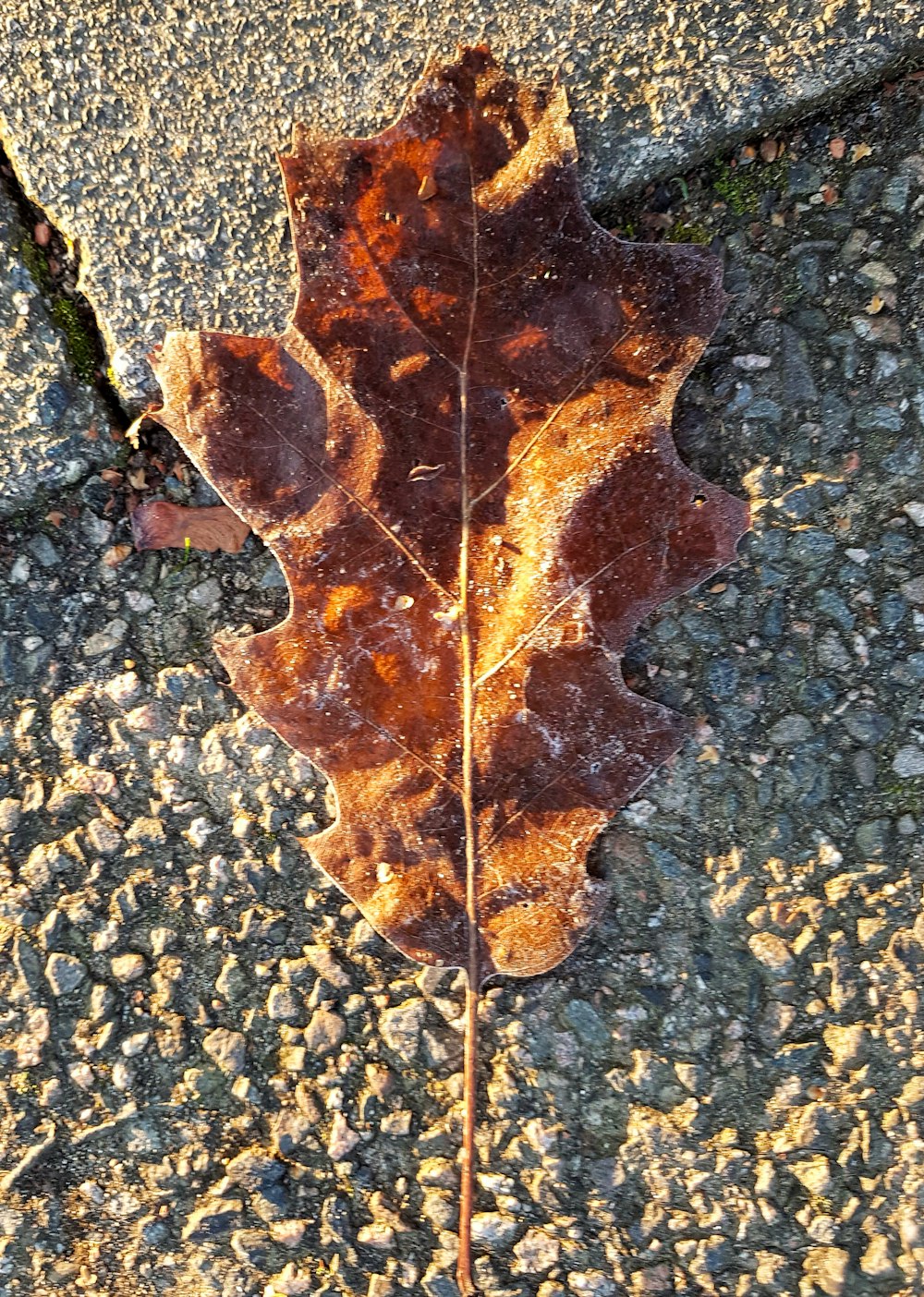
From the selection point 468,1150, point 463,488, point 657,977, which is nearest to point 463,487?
point 463,488

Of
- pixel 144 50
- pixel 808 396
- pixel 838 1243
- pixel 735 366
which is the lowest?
pixel 838 1243

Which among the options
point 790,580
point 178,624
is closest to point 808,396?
point 790,580

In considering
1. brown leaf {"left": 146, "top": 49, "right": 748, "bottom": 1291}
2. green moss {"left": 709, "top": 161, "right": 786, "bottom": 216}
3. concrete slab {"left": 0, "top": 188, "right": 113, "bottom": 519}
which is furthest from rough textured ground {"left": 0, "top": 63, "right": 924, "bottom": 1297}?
brown leaf {"left": 146, "top": 49, "right": 748, "bottom": 1291}

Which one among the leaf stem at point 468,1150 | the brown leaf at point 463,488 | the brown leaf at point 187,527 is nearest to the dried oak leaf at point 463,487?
the brown leaf at point 463,488

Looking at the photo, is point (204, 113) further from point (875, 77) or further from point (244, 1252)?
point (244, 1252)

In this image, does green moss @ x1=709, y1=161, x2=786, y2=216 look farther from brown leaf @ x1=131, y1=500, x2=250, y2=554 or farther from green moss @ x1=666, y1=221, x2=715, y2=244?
brown leaf @ x1=131, y1=500, x2=250, y2=554

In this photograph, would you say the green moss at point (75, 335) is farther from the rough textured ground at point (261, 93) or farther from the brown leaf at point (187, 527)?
the brown leaf at point (187, 527)

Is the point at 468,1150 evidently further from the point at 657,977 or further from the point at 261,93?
the point at 261,93
